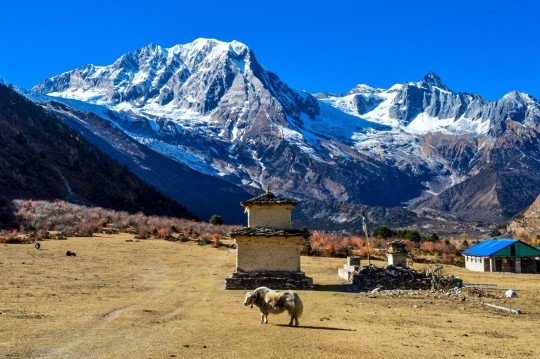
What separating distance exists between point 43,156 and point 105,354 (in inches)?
3421

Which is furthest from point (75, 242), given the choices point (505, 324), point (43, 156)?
point (43, 156)

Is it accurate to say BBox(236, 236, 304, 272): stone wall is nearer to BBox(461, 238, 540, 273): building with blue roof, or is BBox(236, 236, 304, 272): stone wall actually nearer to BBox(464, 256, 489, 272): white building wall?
BBox(461, 238, 540, 273): building with blue roof

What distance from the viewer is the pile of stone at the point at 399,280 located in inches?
1135

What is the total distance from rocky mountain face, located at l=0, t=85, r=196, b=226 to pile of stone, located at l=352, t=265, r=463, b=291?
47.7 meters

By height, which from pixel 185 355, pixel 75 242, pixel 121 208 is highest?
pixel 121 208

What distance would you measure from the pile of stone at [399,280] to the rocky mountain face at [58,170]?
4770cm

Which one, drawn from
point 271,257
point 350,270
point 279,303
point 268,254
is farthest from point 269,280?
point 279,303

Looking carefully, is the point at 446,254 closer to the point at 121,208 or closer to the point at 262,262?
the point at 262,262

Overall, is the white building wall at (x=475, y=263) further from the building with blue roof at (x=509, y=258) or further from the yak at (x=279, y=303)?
the yak at (x=279, y=303)

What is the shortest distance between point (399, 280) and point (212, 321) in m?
14.7

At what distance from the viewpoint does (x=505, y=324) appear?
1759cm

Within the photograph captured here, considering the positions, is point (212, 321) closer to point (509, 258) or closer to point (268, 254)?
point (268, 254)

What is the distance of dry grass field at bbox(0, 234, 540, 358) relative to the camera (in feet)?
41.9

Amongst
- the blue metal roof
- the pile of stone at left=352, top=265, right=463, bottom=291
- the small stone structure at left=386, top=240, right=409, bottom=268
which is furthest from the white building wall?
the pile of stone at left=352, top=265, right=463, bottom=291
